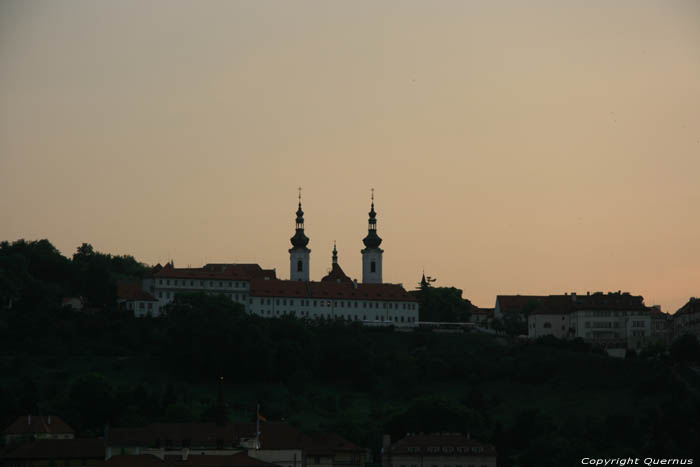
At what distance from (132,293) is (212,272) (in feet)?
34.5

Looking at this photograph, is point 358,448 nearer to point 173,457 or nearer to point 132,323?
point 173,457

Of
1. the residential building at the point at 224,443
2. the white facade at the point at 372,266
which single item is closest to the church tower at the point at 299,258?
the white facade at the point at 372,266

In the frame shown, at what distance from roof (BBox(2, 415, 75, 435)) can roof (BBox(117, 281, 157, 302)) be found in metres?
48.1

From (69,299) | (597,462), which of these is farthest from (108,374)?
(597,462)

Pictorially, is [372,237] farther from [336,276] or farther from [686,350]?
[686,350]

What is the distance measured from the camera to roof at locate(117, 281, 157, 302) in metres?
158

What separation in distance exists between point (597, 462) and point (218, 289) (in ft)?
234

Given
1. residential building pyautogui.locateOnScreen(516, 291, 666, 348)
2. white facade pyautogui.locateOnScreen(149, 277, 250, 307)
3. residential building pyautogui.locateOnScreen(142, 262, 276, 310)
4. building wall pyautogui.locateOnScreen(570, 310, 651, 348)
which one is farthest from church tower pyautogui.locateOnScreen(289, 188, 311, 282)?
building wall pyautogui.locateOnScreen(570, 310, 651, 348)

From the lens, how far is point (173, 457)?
91.1 metres

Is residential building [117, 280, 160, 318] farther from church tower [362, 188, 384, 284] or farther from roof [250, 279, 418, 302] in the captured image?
church tower [362, 188, 384, 284]

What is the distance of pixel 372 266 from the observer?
17925 cm

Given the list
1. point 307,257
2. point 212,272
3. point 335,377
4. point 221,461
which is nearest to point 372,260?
point 307,257

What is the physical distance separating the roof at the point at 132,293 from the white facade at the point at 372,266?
2805 centimetres

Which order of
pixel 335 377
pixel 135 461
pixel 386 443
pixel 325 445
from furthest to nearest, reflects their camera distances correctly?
pixel 335 377, pixel 386 443, pixel 325 445, pixel 135 461
